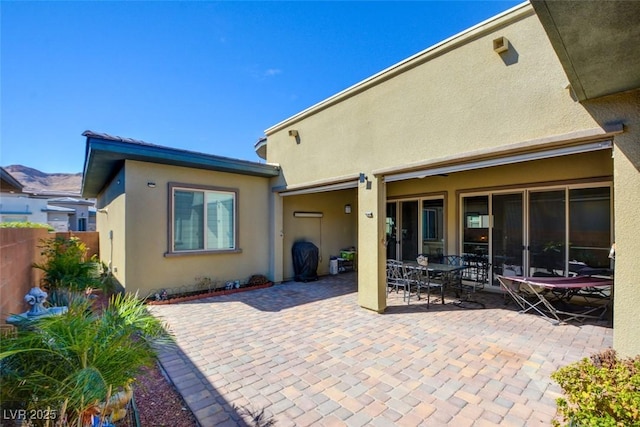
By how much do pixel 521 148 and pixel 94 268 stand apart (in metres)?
8.90

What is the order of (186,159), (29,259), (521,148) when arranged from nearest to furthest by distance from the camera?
1. (521,148)
2. (29,259)
3. (186,159)

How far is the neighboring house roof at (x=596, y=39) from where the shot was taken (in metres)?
2.03

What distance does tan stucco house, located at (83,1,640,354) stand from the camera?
10.7 ft

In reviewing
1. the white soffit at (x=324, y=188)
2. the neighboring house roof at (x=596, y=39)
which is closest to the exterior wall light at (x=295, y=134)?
the white soffit at (x=324, y=188)

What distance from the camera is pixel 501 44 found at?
4.27m

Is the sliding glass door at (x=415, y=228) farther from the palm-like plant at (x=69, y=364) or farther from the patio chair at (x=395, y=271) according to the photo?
the palm-like plant at (x=69, y=364)

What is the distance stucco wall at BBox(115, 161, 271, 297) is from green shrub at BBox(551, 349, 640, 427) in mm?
7740

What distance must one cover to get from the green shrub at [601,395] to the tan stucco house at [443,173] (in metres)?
1.74

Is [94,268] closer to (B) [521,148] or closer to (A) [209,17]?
(A) [209,17]

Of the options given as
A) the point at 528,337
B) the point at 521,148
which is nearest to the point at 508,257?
the point at 528,337

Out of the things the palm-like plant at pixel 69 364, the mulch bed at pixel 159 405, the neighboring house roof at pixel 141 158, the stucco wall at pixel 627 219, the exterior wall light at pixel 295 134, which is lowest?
the mulch bed at pixel 159 405

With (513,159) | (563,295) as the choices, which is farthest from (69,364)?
(563,295)

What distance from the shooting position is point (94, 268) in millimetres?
6738

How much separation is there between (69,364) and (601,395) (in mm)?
3783
